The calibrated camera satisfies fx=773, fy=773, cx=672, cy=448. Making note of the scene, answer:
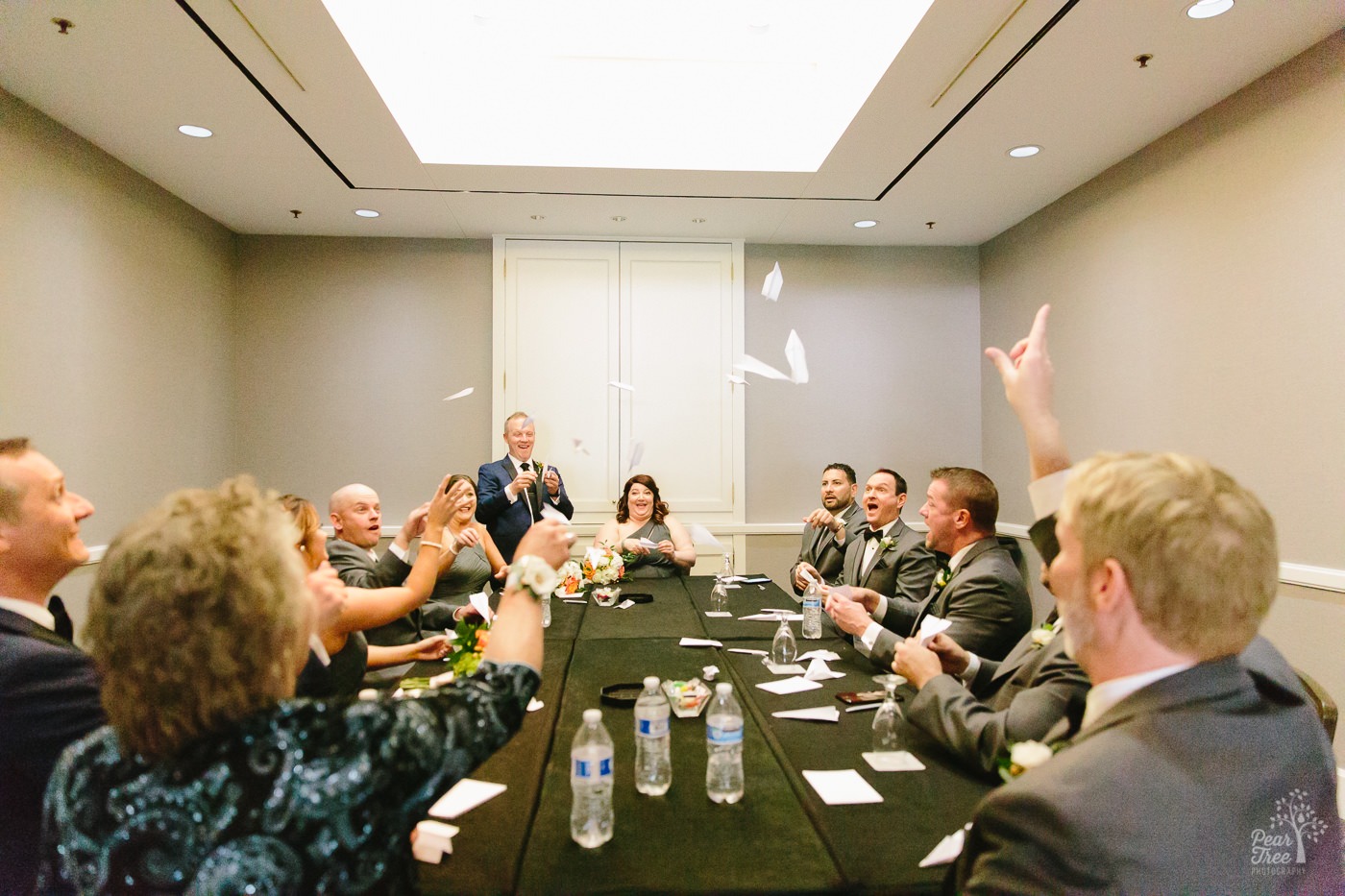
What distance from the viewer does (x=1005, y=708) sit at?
189 centimetres

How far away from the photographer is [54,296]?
4016 millimetres

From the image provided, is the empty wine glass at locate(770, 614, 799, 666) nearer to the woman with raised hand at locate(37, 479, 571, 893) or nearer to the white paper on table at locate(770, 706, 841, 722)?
the white paper on table at locate(770, 706, 841, 722)

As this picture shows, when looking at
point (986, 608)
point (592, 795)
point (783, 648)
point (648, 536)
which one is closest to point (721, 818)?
point (592, 795)

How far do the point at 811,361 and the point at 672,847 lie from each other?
534cm

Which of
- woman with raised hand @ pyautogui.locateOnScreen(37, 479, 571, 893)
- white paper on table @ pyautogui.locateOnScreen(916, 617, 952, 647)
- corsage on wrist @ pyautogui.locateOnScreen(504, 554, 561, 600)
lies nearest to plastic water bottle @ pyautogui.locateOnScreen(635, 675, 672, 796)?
corsage on wrist @ pyautogui.locateOnScreen(504, 554, 561, 600)

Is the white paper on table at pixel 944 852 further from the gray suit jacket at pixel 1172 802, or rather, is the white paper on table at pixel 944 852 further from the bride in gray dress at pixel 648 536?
the bride in gray dress at pixel 648 536

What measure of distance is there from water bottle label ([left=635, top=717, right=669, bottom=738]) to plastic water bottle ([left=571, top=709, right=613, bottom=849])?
152mm

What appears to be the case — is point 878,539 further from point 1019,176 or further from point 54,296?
point 54,296

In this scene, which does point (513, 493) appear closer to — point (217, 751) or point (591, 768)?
point (591, 768)

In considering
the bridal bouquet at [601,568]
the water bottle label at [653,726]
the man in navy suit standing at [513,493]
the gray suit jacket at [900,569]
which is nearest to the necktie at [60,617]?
the water bottle label at [653,726]

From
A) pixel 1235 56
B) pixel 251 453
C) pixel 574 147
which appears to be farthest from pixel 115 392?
Result: pixel 1235 56

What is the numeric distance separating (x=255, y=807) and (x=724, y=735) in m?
0.92

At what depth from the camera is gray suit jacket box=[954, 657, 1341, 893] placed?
1000 millimetres

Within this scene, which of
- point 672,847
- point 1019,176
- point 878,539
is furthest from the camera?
point 1019,176
